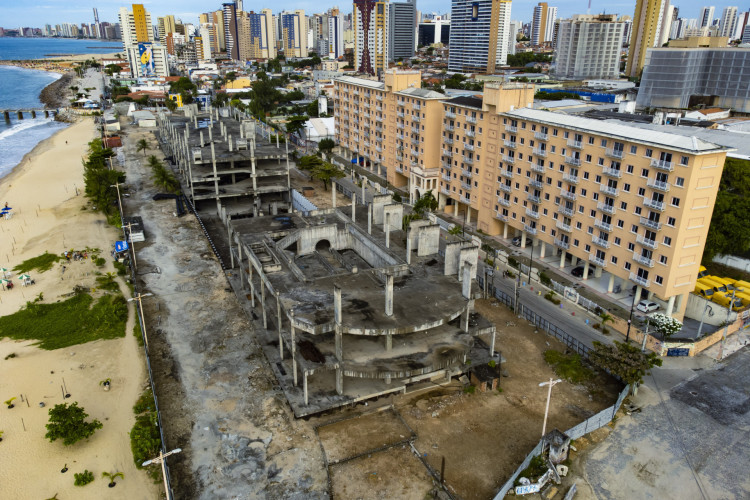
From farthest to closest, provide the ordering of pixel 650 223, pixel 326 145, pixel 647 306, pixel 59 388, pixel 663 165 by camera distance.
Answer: pixel 326 145 → pixel 647 306 → pixel 650 223 → pixel 663 165 → pixel 59 388

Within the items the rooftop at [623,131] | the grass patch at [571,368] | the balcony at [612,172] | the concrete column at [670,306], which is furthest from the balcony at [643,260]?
the grass patch at [571,368]

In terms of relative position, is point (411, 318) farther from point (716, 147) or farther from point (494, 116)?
point (494, 116)

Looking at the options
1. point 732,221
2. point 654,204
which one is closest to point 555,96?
point 732,221

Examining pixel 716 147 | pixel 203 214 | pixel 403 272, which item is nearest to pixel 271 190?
pixel 203 214

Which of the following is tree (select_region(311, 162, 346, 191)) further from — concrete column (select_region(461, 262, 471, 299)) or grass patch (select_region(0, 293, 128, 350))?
concrete column (select_region(461, 262, 471, 299))

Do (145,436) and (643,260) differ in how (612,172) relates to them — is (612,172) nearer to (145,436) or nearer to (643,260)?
(643,260)

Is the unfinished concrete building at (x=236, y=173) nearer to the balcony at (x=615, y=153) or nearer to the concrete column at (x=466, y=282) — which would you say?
the concrete column at (x=466, y=282)
